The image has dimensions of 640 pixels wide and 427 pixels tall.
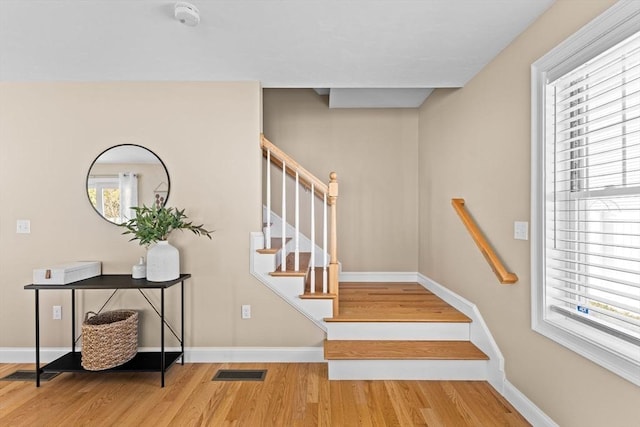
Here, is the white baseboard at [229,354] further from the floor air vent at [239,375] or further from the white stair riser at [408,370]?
the white stair riser at [408,370]

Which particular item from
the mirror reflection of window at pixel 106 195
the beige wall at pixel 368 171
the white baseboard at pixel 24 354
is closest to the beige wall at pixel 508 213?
the beige wall at pixel 368 171

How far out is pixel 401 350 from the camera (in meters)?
2.86

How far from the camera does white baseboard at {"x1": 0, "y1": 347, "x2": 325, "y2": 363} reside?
10.3ft

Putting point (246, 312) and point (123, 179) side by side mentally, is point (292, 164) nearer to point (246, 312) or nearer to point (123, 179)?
point (246, 312)

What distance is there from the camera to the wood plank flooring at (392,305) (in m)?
3.07

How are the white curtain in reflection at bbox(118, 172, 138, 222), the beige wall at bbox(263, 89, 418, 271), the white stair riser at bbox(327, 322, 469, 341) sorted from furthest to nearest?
the beige wall at bbox(263, 89, 418, 271)
the white curtain in reflection at bbox(118, 172, 138, 222)
the white stair riser at bbox(327, 322, 469, 341)

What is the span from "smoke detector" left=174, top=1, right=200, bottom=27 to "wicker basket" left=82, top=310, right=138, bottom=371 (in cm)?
218

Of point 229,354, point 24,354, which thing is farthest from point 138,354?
point 24,354

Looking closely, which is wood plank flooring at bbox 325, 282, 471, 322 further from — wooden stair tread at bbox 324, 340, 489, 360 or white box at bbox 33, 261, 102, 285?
white box at bbox 33, 261, 102, 285

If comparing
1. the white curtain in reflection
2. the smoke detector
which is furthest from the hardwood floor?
the smoke detector

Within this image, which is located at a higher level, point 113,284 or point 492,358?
point 113,284

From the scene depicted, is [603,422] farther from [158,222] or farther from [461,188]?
[158,222]

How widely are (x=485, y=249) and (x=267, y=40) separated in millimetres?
2091

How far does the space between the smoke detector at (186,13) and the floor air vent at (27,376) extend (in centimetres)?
283
